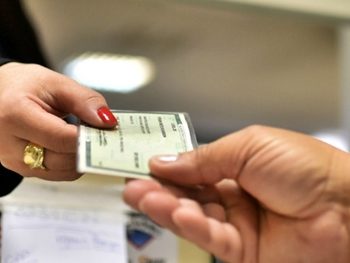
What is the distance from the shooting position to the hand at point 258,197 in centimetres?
62

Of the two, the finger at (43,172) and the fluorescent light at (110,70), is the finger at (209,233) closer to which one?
the finger at (43,172)

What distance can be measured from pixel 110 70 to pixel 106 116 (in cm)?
211

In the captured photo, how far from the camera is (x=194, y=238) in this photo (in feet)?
2.02

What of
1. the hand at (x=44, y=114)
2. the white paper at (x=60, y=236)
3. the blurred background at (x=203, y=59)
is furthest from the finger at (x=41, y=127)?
the blurred background at (x=203, y=59)

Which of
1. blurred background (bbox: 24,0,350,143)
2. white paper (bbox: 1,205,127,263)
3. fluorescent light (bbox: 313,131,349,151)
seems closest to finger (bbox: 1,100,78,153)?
white paper (bbox: 1,205,127,263)

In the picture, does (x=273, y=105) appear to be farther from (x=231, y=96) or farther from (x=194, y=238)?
(x=194, y=238)

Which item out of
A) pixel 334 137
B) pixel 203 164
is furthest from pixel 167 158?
Result: pixel 334 137

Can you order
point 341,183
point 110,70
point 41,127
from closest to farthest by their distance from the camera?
point 341,183
point 41,127
point 110,70

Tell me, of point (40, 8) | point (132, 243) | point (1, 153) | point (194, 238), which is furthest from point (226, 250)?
point (40, 8)

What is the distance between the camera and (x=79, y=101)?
0.80m

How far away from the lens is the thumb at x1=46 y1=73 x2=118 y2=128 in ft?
2.51

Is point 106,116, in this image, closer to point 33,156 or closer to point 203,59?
point 33,156

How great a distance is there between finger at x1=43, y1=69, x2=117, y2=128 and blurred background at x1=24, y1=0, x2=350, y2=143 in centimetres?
102

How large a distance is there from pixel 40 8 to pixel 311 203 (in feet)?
5.81
